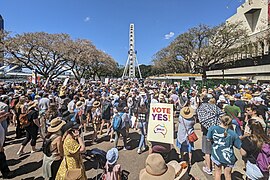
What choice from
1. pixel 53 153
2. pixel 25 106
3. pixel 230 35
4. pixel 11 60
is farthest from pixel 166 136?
pixel 230 35

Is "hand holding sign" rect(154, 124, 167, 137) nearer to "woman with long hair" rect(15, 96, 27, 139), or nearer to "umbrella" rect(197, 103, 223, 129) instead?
"umbrella" rect(197, 103, 223, 129)

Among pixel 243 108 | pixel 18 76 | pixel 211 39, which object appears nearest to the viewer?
pixel 243 108

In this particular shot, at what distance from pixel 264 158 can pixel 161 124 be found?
2.02 meters

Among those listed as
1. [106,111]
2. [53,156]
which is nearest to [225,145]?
[53,156]

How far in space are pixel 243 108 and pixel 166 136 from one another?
4.35 m

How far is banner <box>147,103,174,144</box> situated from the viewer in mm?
4461

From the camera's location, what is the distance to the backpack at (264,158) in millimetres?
3162

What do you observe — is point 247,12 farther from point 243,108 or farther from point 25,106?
point 25,106

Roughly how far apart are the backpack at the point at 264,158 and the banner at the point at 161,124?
1.64m

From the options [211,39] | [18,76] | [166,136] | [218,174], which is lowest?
[218,174]

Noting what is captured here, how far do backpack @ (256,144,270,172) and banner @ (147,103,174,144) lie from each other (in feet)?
5.39

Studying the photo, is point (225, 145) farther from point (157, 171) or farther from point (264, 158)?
point (157, 171)

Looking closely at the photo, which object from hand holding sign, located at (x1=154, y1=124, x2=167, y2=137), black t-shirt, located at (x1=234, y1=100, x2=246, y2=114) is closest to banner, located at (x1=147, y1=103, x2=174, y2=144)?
hand holding sign, located at (x1=154, y1=124, x2=167, y2=137)

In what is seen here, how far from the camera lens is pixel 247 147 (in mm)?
3475
